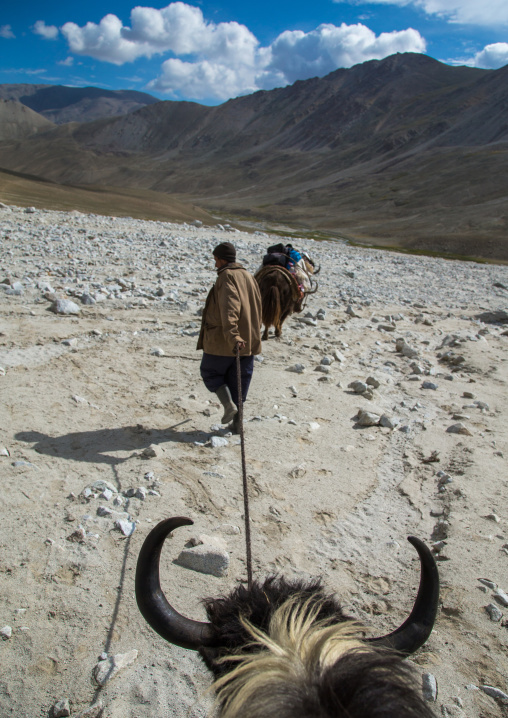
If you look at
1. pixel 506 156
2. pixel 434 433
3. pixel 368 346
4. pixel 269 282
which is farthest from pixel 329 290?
pixel 506 156

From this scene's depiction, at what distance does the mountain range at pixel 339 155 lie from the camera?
2623 inches

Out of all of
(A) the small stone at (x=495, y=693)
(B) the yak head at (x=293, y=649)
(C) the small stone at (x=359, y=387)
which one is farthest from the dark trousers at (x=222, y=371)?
(A) the small stone at (x=495, y=693)

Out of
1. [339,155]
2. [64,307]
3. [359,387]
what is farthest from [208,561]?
[339,155]

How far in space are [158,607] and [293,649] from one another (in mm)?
486

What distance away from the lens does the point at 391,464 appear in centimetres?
446

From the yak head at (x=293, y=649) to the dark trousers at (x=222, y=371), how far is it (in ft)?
9.21

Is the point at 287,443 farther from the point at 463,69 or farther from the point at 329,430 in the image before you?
the point at 463,69

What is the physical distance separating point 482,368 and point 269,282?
3221mm

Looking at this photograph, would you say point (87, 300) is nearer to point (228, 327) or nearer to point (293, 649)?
point (228, 327)

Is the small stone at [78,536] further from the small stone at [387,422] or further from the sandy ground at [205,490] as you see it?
the small stone at [387,422]

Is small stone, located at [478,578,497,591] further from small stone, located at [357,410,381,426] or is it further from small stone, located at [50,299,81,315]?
small stone, located at [50,299,81,315]

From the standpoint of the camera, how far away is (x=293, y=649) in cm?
153

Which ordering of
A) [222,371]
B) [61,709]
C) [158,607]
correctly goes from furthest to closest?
[222,371]
[61,709]
[158,607]

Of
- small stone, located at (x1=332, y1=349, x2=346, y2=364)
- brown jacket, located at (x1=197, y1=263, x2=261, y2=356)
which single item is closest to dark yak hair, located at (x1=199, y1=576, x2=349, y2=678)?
brown jacket, located at (x1=197, y1=263, x2=261, y2=356)
